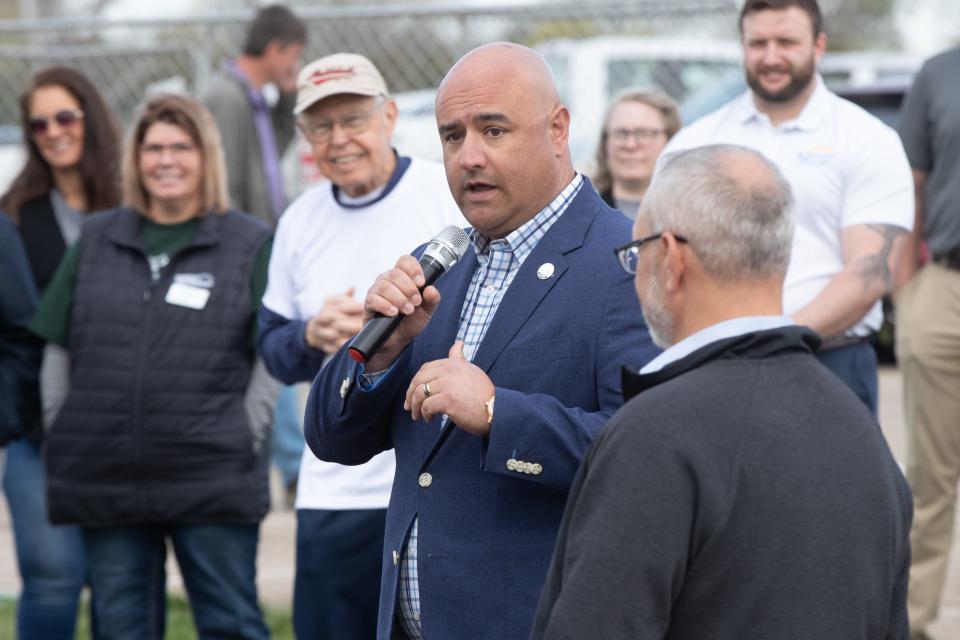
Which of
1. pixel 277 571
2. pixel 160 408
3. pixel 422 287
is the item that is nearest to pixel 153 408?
pixel 160 408

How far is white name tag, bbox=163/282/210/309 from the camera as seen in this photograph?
5.15 meters

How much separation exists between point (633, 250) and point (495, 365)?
0.61 m

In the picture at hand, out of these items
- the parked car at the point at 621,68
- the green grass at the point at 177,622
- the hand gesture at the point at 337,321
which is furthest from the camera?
the parked car at the point at 621,68

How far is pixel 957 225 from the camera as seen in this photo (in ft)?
19.2

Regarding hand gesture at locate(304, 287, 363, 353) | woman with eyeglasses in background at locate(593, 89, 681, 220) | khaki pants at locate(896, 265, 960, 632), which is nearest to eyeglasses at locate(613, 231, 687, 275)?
hand gesture at locate(304, 287, 363, 353)

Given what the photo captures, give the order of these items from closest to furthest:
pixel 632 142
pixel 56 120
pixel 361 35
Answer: pixel 56 120
pixel 632 142
pixel 361 35

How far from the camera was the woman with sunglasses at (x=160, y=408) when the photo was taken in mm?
5090

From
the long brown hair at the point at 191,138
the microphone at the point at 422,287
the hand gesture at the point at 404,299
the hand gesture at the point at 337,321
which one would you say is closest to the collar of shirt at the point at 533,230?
the microphone at the point at 422,287

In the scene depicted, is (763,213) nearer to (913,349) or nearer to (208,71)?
(913,349)

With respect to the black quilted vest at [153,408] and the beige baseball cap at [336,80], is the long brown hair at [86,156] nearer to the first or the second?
the black quilted vest at [153,408]

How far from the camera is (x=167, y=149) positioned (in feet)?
17.7

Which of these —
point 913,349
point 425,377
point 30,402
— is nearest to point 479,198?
point 425,377

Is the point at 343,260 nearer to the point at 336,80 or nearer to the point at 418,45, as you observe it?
the point at 336,80

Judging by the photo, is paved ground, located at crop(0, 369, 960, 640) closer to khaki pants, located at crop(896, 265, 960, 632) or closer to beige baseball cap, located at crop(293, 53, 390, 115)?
khaki pants, located at crop(896, 265, 960, 632)
